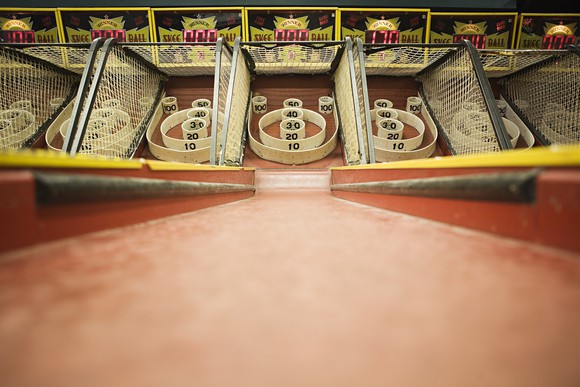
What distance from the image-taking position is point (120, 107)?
11.2 ft

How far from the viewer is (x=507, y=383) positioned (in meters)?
0.35

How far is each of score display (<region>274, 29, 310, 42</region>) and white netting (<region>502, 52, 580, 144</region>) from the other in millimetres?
3289

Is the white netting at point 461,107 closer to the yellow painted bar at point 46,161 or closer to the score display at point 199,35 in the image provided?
the score display at point 199,35

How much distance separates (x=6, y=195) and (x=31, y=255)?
146 mm

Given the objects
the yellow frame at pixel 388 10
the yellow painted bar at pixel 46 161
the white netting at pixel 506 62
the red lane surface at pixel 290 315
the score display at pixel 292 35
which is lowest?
the red lane surface at pixel 290 315

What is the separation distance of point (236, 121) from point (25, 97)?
2897 mm

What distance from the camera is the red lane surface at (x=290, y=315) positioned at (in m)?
0.36

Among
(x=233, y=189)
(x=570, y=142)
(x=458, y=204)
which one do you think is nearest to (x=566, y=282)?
(x=458, y=204)

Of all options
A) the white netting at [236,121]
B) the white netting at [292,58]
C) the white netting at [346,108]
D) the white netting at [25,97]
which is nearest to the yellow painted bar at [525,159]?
the white netting at [236,121]

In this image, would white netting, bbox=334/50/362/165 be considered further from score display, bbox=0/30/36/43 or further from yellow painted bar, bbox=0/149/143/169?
score display, bbox=0/30/36/43

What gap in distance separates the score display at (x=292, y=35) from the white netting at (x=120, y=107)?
2.01m

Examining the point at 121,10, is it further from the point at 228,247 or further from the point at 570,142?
the point at 570,142

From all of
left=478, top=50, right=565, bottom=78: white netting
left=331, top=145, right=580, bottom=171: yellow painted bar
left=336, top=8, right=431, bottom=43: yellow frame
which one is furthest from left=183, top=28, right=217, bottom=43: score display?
left=331, top=145, right=580, bottom=171: yellow painted bar

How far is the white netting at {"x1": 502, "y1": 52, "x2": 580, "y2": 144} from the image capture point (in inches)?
139
